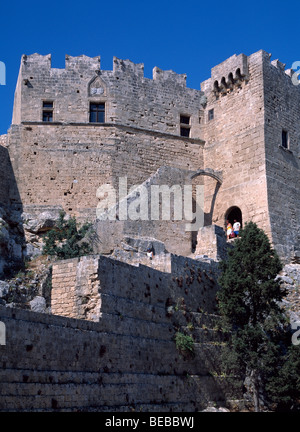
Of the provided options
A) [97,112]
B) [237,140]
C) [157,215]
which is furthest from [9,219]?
[237,140]

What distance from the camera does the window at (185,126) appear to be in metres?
29.0

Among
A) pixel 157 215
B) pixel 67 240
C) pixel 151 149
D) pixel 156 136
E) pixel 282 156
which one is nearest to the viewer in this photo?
pixel 67 240

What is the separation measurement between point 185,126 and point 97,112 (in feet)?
12.6

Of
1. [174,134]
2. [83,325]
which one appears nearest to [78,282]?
[83,325]

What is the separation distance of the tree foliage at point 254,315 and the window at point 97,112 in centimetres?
1010

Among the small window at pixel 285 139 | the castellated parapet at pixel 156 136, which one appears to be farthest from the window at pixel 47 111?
the small window at pixel 285 139

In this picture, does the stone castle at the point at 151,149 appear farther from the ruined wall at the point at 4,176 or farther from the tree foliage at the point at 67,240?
the tree foliage at the point at 67,240

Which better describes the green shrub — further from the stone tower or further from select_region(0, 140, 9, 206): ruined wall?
select_region(0, 140, 9, 206): ruined wall

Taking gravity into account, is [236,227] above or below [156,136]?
below

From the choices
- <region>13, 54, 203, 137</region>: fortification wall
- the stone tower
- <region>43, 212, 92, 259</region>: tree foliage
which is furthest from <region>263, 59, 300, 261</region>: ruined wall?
<region>43, 212, 92, 259</region>: tree foliage

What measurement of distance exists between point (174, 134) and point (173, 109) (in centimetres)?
111

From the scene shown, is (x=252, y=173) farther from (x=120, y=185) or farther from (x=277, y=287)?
(x=277, y=287)

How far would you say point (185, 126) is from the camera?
2905 cm

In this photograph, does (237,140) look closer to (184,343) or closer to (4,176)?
(4,176)
